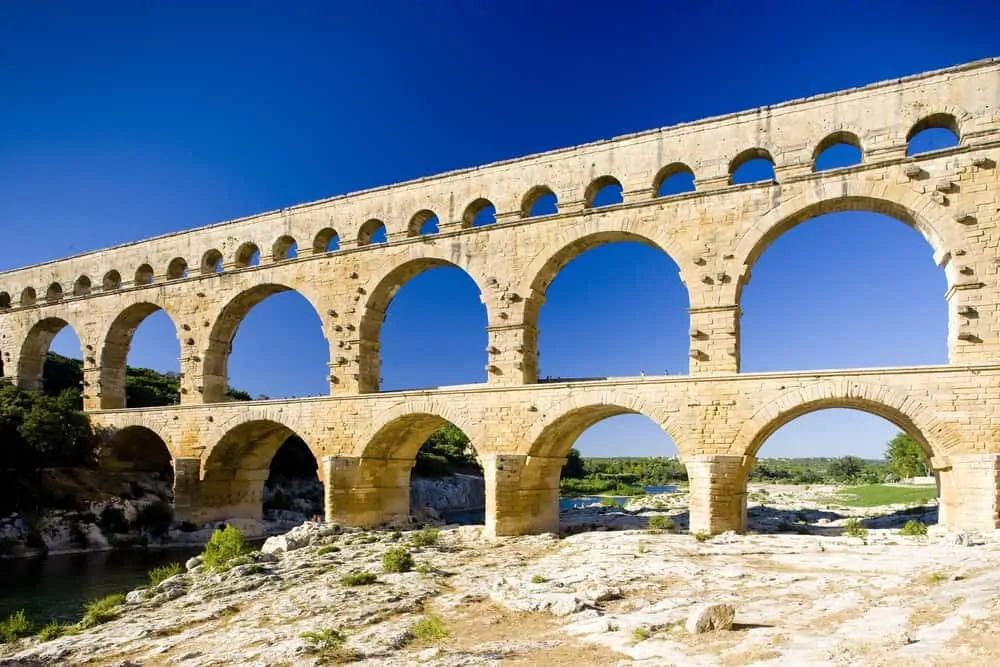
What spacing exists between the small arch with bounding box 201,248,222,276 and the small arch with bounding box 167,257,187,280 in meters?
1.02

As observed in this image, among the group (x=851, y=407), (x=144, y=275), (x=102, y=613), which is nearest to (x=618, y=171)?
(x=851, y=407)

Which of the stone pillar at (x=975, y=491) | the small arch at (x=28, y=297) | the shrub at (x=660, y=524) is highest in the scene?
the small arch at (x=28, y=297)

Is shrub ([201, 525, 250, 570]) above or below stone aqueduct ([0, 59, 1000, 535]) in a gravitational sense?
below

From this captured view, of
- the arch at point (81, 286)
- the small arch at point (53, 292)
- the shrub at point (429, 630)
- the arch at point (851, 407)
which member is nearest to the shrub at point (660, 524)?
the arch at point (851, 407)

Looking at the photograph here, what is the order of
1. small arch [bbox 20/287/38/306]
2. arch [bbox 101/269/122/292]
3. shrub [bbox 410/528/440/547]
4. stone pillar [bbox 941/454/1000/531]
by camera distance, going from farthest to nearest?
1. small arch [bbox 20/287/38/306]
2. arch [bbox 101/269/122/292]
3. shrub [bbox 410/528/440/547]
4. stone pillar [bbox 941/454/1000/531]

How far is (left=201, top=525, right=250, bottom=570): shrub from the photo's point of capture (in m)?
15.9

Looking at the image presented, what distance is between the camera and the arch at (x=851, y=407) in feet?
46.9

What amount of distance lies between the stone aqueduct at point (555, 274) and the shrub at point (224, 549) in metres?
3.49

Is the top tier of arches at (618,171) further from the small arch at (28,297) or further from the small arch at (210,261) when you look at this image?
the small arch at (28,297)

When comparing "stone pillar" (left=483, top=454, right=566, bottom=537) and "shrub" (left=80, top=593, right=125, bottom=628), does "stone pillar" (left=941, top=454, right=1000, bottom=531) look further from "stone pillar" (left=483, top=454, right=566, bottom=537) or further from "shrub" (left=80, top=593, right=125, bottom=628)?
"shrub" (left=80, top=593, right=125, bottom=628)

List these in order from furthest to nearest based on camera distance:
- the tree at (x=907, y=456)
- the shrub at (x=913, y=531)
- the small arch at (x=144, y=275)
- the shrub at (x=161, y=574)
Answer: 1. the tree at (x=907, y=456)
2. the small arch at (x=144, y=275)
3. the shrub at (x=161, y=574)
4. the shrub at (x=913, y=531)

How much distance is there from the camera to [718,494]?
15.8 meters

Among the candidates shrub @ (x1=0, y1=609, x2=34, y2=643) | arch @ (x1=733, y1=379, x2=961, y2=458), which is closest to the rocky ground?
shrub @ (x1=0, y1=609, x2=34, y2=643)

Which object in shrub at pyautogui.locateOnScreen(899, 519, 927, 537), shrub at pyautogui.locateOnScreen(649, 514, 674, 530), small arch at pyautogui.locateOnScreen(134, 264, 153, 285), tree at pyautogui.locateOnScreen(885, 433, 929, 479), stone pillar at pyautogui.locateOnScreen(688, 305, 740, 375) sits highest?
small arch at pyautogui.locateOnScreen(134, 264, 153, 285)
